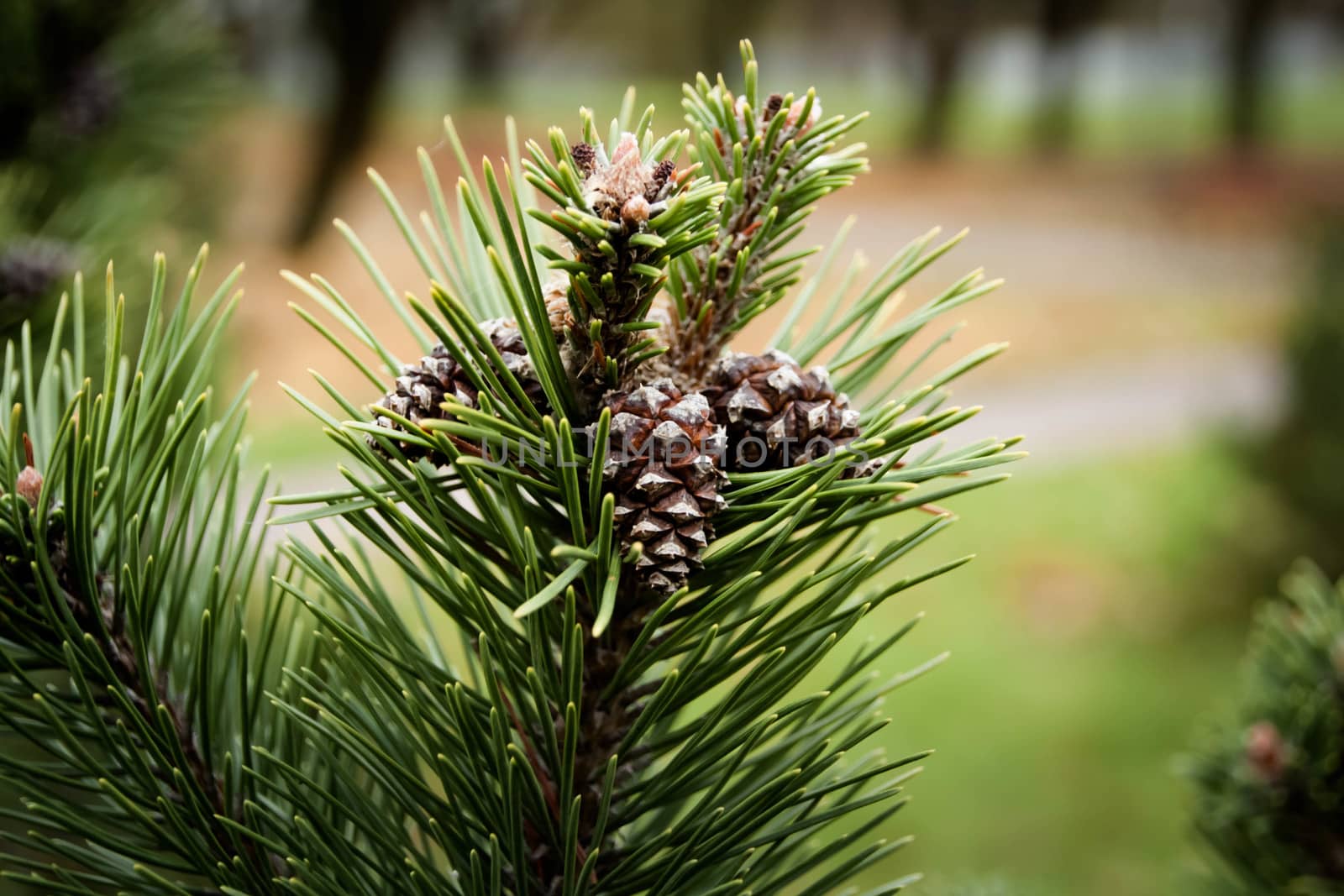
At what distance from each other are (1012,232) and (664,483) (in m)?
8.39

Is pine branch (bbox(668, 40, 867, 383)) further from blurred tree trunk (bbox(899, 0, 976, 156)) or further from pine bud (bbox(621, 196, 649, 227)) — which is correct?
blurred tree trunk (bbox(899, 0, 976, 156))

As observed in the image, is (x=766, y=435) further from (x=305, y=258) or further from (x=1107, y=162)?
(x=1107, y=162)

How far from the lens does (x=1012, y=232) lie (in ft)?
26.5

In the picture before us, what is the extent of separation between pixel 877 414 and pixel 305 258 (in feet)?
22.4

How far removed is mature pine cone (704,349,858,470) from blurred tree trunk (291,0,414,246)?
6802mm

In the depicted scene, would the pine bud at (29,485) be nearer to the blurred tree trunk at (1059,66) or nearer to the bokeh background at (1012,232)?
the bokeh background at (1012,232)

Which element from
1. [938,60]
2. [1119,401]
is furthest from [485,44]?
[1119,401]

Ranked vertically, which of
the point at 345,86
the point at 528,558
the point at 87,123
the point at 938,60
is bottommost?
the point at 528,558

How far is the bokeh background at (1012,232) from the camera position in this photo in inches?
44.5

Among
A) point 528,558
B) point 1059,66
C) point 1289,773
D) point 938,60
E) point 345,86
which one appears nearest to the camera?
point 528,558

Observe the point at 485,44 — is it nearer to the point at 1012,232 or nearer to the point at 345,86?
the point at 345,86

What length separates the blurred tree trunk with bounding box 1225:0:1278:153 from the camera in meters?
8.88

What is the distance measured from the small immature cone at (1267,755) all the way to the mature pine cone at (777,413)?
47 centimetres

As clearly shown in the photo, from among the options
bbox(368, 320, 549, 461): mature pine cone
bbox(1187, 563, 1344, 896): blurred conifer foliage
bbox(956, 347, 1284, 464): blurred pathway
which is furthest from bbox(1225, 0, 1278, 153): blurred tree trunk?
bbox(368, 320, 549, 461): mature pine cone
